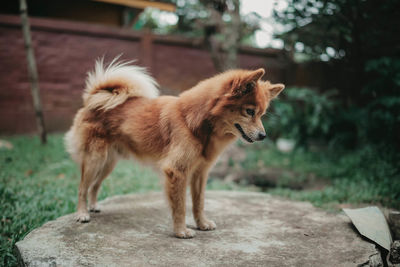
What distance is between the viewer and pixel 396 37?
19.0 ft

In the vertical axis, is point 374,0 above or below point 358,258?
above

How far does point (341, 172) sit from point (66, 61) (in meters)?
7.41

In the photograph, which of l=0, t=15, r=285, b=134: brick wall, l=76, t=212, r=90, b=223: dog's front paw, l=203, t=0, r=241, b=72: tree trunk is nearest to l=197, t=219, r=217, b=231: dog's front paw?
l=76, t=212, r=90, b=223: dog's front paw

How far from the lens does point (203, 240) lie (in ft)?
9.46

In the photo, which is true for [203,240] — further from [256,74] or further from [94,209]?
[256,74]

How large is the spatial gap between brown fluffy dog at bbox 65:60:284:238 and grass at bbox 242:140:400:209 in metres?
2.19

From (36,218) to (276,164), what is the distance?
5232 mm

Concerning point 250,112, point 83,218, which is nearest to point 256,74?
point 250,112

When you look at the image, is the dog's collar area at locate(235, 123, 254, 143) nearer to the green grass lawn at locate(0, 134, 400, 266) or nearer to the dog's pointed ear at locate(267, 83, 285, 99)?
the dog's pointed ear at locate(267, 83, 285, 99)

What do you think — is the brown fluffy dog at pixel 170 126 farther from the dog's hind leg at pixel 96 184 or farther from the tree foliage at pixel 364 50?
the tree foliage at pixel 364 50

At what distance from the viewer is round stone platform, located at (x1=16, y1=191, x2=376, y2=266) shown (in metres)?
2.42

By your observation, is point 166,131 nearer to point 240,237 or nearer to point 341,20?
point 240,237

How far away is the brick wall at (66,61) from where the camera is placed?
808 centimetres

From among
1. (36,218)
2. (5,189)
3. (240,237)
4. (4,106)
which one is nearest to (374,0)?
(240,237)
